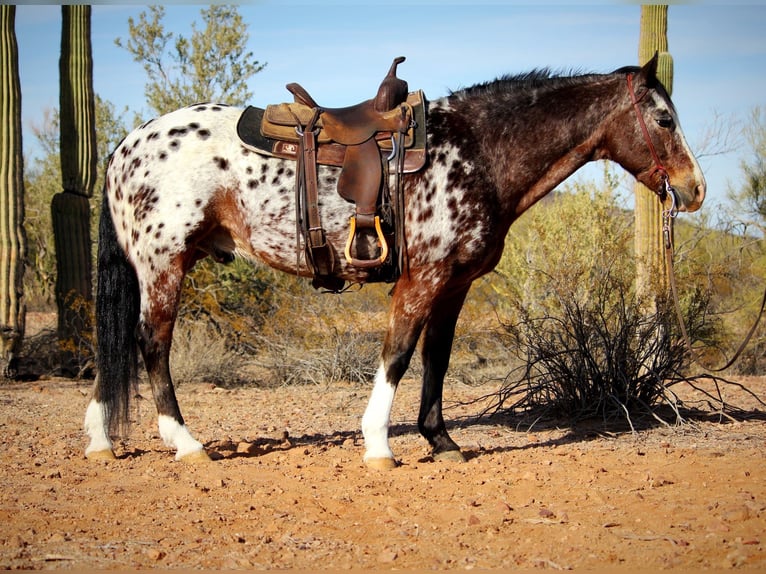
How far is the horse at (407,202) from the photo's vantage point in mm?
5273

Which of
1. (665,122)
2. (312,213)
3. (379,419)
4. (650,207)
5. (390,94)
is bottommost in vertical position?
(379,419)

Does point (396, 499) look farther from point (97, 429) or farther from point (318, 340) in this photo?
point (318, 340)

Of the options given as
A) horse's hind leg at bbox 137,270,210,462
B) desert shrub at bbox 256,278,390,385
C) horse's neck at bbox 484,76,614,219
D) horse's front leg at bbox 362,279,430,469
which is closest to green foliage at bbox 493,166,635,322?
desert shrub at bbox 256,278,390,385

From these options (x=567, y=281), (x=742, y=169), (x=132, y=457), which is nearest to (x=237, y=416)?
(x=132, y=457)

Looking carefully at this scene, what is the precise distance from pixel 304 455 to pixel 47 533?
2.11m

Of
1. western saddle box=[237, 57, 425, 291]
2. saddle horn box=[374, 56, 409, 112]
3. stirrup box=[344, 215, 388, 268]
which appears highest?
saddle horn box=[374, 56, 409, 112]

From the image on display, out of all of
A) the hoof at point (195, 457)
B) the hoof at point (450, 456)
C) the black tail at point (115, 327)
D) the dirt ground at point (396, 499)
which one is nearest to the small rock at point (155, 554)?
the dirt ground at point (396, 499)

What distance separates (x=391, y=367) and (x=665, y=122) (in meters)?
2.46

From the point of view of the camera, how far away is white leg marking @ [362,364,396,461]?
17.2 ft

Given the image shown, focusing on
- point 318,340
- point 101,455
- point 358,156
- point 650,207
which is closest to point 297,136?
point 358,156

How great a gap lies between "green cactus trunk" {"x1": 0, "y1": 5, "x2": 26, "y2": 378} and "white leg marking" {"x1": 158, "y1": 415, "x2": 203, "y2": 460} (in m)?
5.14

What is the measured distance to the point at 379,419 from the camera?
17.2 ft

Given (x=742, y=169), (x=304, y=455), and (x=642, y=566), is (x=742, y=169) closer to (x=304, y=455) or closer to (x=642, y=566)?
(x=304, y=455)

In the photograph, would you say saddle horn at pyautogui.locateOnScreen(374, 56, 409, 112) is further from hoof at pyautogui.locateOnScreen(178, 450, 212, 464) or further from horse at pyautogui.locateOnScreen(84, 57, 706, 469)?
hoof at pyautogui.locateOnScreen(178, 450, 212, 464)
